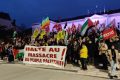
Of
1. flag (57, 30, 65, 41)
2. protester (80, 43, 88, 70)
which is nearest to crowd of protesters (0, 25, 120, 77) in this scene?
protester (80, 43, 88, 70)

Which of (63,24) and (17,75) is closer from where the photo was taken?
(17,75)

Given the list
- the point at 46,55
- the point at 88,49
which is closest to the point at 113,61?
the point at 88,49

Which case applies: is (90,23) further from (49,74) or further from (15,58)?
(15,58)

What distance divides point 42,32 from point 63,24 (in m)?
1.62

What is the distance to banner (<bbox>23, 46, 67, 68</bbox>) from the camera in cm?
2189

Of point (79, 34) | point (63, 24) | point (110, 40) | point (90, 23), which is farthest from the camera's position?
point (63, 24)

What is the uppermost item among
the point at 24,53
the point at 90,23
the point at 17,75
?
the point at 90,23

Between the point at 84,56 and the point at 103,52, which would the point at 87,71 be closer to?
the point at 84,56

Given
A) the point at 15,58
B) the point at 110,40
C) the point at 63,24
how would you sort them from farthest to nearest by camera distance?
the point at 15,58 → the point at 63,24 → the point at 110,40

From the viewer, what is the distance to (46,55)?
904 inches

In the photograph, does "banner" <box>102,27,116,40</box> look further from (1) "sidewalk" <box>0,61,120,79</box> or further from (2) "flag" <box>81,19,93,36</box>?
(2) "flag" <box>81,19,93,36</box>

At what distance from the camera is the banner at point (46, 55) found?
21892mm

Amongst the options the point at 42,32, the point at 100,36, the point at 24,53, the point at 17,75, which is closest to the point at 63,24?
the point at 42,32

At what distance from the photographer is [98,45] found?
1992 cm
